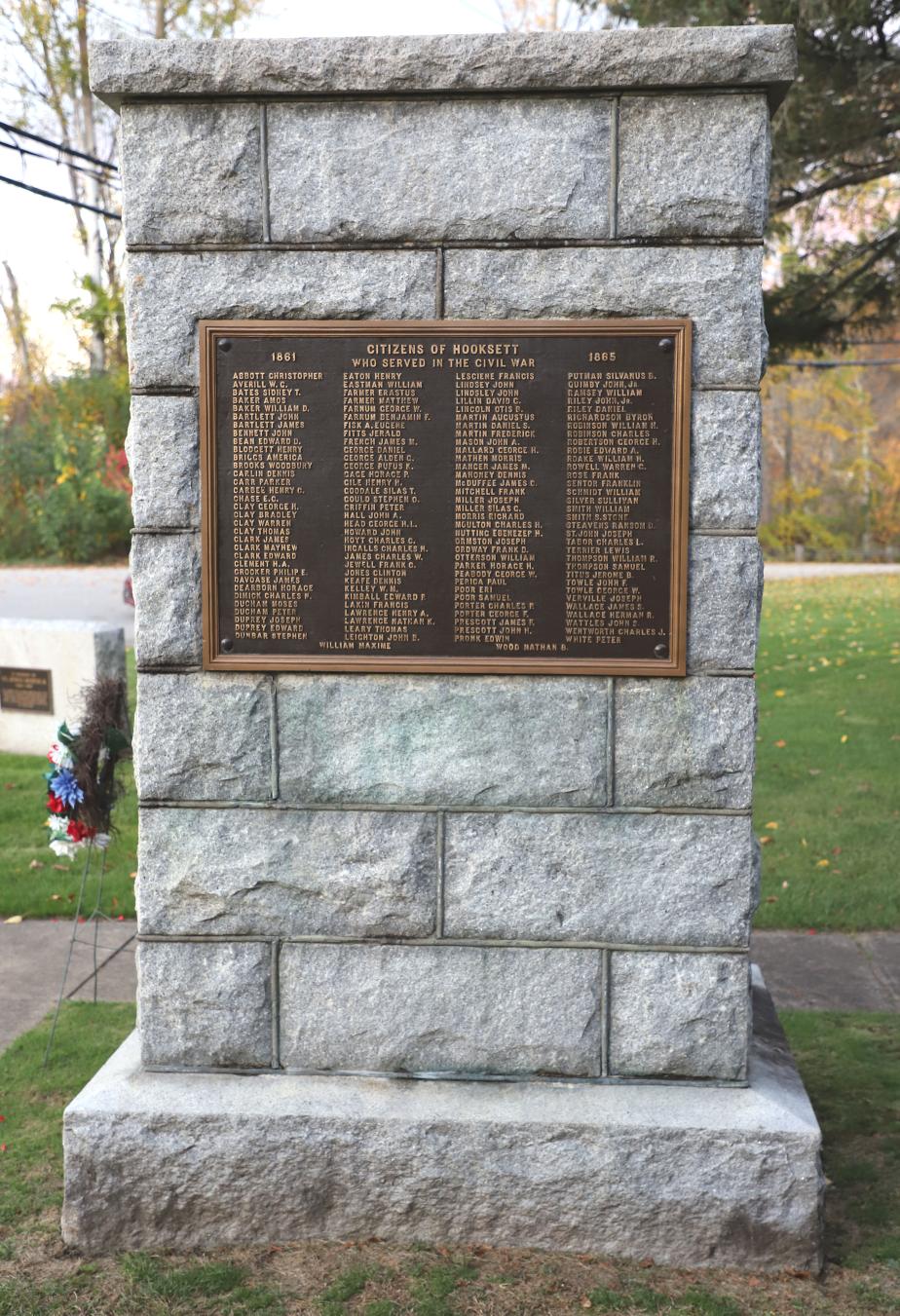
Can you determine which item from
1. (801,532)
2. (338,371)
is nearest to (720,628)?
(338,371)

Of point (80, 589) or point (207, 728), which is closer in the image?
point (207, 728)

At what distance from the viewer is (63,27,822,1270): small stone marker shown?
364cm

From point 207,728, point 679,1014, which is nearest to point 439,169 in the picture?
point 207,728

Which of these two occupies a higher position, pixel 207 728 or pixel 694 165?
pixel 694 165

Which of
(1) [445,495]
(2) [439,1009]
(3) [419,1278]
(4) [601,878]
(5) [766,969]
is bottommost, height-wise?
(3) [419,1278]

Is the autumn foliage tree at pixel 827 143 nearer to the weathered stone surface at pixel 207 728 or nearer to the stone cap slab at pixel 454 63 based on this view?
the stone cap slab at pixel 454 63

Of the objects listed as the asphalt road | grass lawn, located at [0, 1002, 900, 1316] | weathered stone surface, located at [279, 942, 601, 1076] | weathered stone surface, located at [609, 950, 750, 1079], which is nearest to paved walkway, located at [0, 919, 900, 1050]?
grass lawn, located at [0, 1002, 900, 1316]

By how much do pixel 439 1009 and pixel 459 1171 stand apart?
48 centimetres

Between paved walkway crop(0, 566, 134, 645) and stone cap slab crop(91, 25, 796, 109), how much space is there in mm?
12063

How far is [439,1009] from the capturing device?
391cm

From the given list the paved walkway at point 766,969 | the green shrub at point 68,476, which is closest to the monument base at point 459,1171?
the paved walkway at point 766,969

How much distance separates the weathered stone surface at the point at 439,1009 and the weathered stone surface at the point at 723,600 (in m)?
1.02

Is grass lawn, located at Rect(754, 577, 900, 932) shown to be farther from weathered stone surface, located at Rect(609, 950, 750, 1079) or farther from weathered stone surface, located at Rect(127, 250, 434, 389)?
weathered stone surface, located at Rect(127, 250, 434, 389)

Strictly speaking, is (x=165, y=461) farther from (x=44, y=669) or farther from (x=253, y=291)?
(x=44, y=669)
